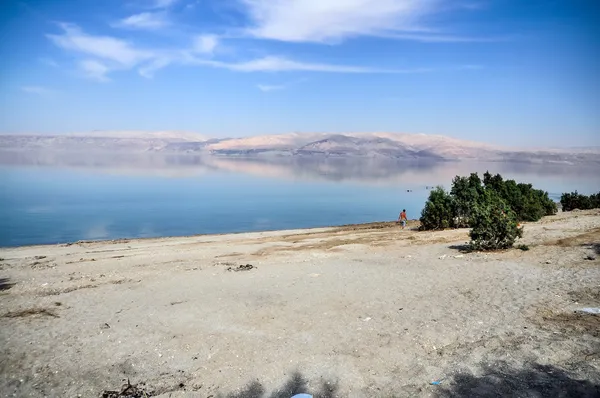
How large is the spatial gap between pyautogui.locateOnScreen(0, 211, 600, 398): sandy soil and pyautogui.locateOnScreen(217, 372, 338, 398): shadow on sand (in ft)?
0.09

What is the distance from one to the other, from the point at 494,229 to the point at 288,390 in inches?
439

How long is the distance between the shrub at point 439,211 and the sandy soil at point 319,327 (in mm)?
7393

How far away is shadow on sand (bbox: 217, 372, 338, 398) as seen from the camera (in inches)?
245

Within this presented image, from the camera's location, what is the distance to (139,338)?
8.49 metres

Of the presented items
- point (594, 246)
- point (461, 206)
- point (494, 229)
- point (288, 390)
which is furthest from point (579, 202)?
point (288, 390)

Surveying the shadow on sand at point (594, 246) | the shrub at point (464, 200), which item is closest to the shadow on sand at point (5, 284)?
the shadow on sand at point (594, 246)

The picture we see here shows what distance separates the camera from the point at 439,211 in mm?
22516

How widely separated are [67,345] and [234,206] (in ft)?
127

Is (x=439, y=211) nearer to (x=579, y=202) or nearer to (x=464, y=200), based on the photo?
(x=464, y=200)

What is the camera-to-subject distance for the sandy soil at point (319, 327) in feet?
21.3

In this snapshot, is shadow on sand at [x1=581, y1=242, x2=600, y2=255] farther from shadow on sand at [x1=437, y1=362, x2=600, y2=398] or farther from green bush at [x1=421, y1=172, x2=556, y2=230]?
shadow on sand at [x1=437, y1=362, x2=600, y2=398]

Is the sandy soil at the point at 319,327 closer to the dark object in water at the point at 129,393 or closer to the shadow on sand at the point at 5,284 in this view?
the shadow on sand at the point at 5,284

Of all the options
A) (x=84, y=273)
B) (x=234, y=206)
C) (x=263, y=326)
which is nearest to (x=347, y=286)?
(x=263, y=326)

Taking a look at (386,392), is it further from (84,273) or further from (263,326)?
(84,273)
